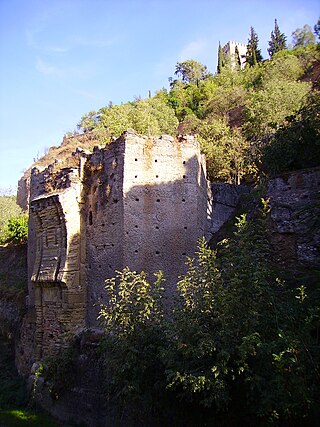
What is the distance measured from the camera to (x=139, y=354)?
733 cm

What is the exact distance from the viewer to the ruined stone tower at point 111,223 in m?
10.9

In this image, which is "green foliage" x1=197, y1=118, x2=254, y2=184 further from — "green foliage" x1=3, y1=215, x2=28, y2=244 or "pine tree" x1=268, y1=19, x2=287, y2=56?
"pine tree" x1=268, y1=19, x2=287, y2=56

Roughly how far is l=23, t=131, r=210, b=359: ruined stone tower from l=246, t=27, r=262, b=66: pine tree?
4056 centimetres

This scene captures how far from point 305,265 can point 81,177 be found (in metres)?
6.92

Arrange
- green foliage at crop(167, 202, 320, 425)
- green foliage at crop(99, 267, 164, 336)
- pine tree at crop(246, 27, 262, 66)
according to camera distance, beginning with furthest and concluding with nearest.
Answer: pine tree at crop(246, 27, 262, 66) < green foliage at crop(99, 267, 164, 336) < green foliage at crop(167, 202, 320, 425)

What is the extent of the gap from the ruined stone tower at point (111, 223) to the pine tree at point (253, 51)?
4056 cm

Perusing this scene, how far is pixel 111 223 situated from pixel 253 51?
144 ft

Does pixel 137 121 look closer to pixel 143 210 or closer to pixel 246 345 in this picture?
pixel 143 210

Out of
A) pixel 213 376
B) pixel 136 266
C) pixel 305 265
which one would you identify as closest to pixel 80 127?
pixel 136 266

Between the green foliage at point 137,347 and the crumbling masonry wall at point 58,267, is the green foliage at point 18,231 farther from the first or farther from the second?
the green foliage at point 137,347

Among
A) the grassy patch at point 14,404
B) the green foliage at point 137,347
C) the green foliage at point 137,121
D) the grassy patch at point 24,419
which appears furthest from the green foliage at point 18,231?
the green foliage at point 137,347

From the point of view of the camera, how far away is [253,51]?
159 ft

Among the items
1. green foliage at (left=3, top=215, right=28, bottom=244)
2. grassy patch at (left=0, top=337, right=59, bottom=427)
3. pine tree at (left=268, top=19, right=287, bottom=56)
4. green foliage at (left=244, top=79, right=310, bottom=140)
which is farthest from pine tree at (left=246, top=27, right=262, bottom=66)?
grassy patch at (left=0, top=337, right=59, bottom=427)

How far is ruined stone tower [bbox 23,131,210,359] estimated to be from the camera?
10.9 metres
